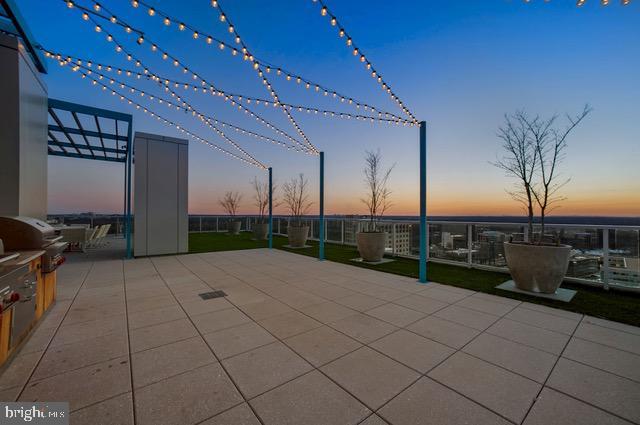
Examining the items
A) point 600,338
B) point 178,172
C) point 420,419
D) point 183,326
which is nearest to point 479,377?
point 420,419

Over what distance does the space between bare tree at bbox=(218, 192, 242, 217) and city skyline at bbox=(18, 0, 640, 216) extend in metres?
9.28

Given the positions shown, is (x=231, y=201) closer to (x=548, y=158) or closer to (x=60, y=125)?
(x=60, y=125)

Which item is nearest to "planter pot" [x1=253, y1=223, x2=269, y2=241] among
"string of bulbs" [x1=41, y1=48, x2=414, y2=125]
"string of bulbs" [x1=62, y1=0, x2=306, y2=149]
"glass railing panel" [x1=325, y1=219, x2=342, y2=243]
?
"glass railing panel" [x1=325, y1=219, x2=342, y2=243]

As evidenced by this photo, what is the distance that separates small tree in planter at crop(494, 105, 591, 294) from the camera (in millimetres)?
3320

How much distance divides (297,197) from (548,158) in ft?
27.4

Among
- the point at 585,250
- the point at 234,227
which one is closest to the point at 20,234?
the point at 585,250

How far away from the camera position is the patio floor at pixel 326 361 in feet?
4.43

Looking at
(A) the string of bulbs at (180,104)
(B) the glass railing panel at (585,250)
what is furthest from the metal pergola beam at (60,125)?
(B) the glass railing panel at (585,250)

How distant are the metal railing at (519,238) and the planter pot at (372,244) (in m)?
1.13

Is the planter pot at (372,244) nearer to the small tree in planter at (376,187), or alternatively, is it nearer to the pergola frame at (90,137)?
the small tree in planter at (376,187)

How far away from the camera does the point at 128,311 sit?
2.82 meters

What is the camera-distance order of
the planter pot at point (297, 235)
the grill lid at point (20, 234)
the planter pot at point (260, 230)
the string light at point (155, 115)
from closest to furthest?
the grill lid at point (20, 234) → the string light at point (155, 115) → the planter pot at point (297, 235) → the planter pot at point (260, 230)

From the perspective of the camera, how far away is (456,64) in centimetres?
542

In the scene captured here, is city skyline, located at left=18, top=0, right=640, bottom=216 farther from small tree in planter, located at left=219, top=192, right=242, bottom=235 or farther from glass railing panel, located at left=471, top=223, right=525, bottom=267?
small tree in planter, located at left=219, top=192, right=242, bottom=235
